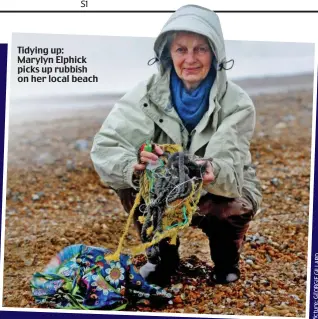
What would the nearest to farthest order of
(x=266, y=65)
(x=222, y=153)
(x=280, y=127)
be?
(x=222, y=153), (x=266, y=65), (x=280, y=127)

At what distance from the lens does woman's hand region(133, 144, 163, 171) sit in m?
3.61

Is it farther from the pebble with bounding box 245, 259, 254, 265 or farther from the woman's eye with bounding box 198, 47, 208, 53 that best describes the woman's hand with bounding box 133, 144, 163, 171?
the pebble with bounding box 245, 259, 254, 265

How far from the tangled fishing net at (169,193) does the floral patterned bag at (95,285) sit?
288 millimetres

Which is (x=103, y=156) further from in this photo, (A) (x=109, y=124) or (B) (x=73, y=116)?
(B) (x=73, y=116)

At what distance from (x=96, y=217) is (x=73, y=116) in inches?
23.8

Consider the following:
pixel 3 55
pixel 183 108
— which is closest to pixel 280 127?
pixel 183 108

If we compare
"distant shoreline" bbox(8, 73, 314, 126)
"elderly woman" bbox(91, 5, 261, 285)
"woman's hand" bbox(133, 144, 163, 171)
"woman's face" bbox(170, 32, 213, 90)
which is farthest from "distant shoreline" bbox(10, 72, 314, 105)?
"woman's hand" bbox(133, 144, 163, 171)

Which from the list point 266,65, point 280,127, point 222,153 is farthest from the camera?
point 280,127

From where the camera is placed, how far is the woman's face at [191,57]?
3.72 meters

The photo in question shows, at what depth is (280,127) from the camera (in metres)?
4.27

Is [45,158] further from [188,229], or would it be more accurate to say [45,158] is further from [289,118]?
[289,118]

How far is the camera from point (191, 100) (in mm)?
3777

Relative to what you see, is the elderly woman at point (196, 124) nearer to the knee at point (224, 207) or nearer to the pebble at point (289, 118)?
the knee at point (224, 207)

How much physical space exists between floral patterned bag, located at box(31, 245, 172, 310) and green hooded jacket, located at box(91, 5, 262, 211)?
17.1 inches
